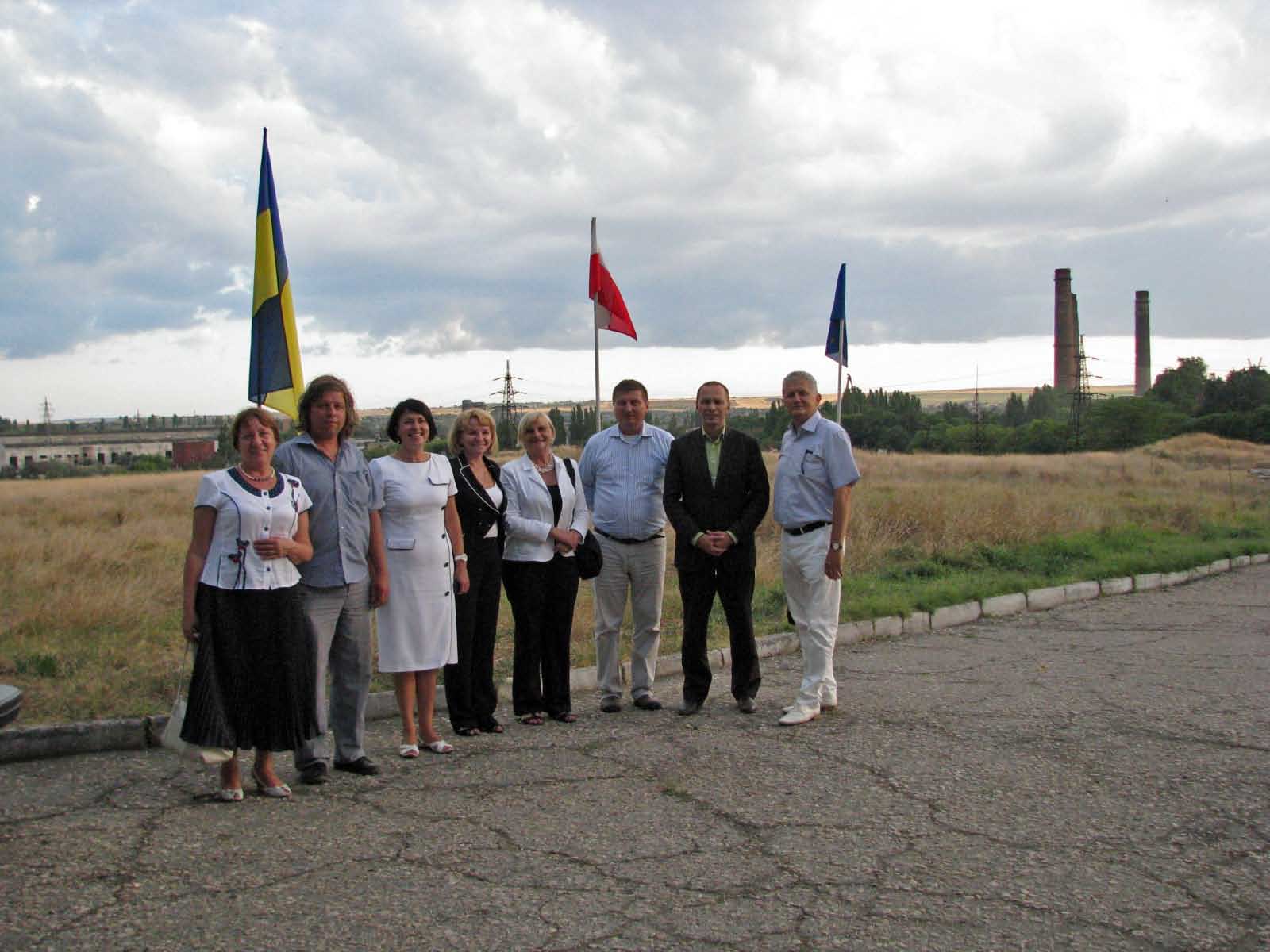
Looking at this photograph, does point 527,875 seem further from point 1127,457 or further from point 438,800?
point 1127,457

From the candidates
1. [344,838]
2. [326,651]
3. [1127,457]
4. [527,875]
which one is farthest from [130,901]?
[1127,457]

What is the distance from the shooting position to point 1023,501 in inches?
942

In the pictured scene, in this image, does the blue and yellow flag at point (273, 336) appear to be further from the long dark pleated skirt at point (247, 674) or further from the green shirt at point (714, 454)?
the green shirt at point (714, 454)

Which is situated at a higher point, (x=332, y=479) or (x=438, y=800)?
(x=332, y=479)

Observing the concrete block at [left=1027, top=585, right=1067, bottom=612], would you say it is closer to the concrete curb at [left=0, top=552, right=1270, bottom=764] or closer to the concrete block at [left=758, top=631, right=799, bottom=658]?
the concrete curb at [left=0, top=552, right=1270, bottom=764]

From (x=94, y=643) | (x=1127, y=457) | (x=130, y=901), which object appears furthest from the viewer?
(x=1127, y=457)

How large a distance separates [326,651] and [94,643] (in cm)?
383

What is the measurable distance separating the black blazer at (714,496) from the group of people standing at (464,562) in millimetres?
12

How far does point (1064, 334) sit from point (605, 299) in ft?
309

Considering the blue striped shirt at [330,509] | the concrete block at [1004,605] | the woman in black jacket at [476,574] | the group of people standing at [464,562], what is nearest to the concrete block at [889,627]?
the concrete block at [1004,605]

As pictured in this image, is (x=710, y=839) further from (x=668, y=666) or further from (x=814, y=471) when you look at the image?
(x=668, y=666)

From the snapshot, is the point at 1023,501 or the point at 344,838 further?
the point at 1023,501

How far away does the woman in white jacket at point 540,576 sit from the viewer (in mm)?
7438

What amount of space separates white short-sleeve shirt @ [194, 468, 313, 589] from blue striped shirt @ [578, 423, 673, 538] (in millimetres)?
2588
